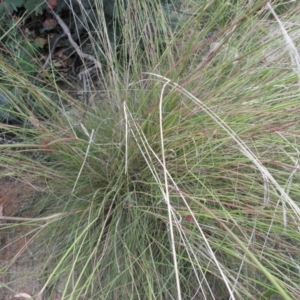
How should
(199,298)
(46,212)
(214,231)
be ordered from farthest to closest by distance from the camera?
(46,212)
(199,298)
(214,231)

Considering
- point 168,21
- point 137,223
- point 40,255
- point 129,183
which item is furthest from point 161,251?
point 168,21

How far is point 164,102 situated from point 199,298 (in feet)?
1.67

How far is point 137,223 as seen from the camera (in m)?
1.10

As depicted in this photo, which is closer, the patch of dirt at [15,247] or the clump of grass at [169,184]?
the clump of grass at [169,184]

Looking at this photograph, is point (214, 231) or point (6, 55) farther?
point (6, 55)

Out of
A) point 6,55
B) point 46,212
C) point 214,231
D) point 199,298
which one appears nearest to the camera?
point 214,231

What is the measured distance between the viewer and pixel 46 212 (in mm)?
1250

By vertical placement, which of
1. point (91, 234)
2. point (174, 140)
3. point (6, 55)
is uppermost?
point (6, 55)

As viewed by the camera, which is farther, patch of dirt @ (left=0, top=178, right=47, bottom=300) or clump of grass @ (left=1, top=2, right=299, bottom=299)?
patch of dirt @ (left=0, top=178, right=47, bottom=300)

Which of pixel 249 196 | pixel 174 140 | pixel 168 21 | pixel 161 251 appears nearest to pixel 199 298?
pixel 161 251

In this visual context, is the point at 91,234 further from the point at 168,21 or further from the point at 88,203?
the point at 168,21

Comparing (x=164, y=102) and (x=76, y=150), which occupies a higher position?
(x=164, y=102)

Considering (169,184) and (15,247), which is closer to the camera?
(169,184)

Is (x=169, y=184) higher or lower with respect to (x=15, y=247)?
higher
